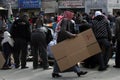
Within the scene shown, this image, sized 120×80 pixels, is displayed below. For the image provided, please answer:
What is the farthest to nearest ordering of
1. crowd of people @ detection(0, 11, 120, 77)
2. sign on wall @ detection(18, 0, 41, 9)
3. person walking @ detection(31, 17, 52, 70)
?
sign on wall @ detection(18, 0, 41, 9) < person walking @ detection(31, 17, 52, 70) < crowd of people @ detection(0, 11, 120, 77)

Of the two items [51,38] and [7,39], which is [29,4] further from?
[51,38]

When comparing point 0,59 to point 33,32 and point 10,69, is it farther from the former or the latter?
point 33,32

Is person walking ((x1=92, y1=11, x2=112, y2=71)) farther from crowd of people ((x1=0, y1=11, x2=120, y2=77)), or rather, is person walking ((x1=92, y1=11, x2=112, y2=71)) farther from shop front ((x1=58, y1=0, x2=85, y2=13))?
shop front ((x1=58, y1=0, x2=85, y2=13))

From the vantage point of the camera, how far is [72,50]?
948 cm

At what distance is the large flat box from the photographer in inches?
369

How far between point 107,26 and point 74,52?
1563 millimetres

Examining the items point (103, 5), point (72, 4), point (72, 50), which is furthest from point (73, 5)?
point (72, 50)

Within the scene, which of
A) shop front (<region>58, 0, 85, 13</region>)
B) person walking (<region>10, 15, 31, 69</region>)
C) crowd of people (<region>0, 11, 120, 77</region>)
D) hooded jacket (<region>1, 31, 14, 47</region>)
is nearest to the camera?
crowd of people (<region>0, 11, 120, 77</region>)

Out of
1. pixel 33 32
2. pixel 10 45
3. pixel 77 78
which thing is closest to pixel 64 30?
pixel 77 78

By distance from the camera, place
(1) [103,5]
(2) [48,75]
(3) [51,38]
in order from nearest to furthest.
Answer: (2) [48,75]
(3) [51,38]
(1) [103,5]

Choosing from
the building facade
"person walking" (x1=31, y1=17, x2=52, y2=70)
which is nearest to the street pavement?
"person walking" (x1=31, y1=17, x2=52, y2=70)

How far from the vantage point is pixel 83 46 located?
966 centimetres

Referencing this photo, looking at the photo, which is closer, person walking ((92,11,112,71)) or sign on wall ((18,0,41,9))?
person walking ((92,11,112,71))

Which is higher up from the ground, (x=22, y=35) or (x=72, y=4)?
(x=22, y=35)
